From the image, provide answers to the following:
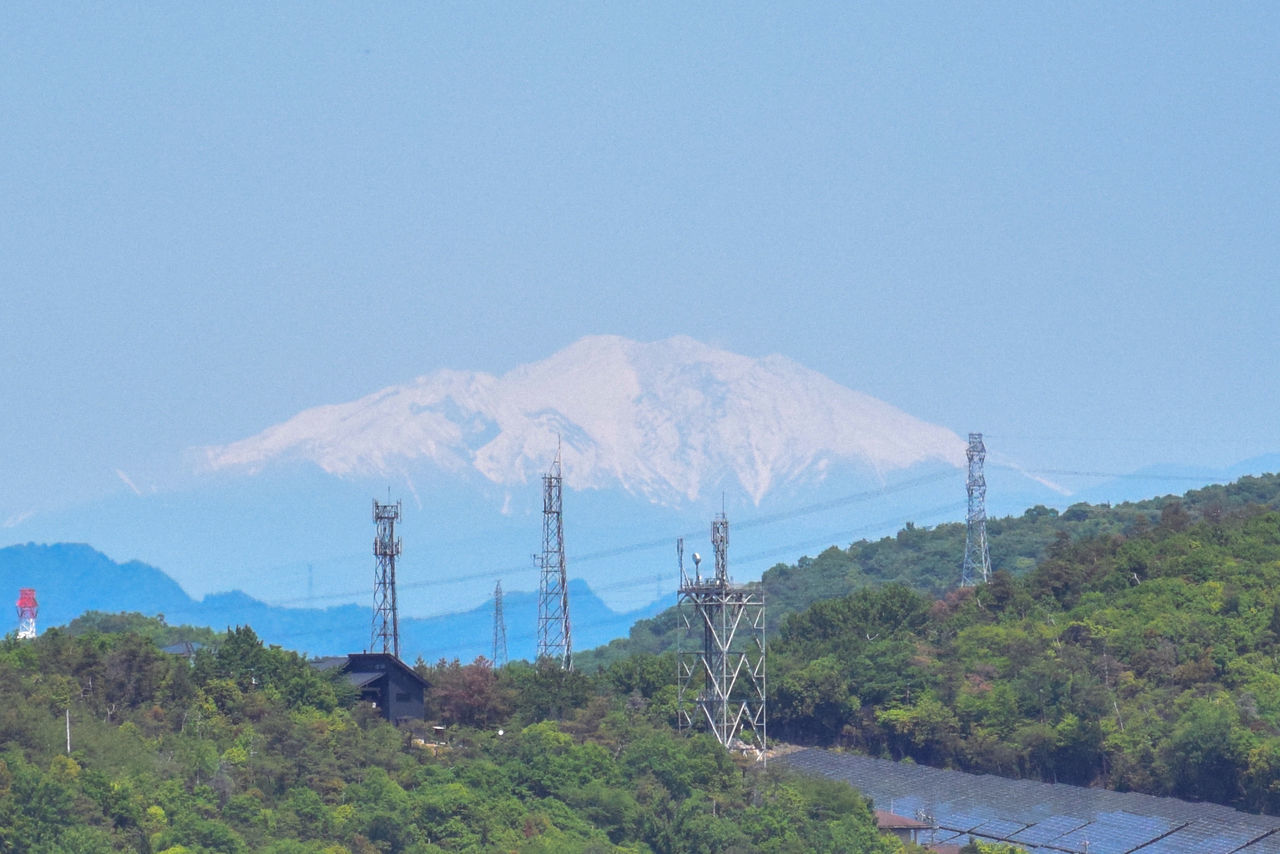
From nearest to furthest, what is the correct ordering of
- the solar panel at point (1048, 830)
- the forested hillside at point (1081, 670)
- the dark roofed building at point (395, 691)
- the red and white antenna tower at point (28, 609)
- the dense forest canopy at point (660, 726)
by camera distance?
the dense forest canopy at point (660, 726), the solar panel at point (1048, 830), the forested hillside at point (1081, 670), the dark roofed building at point (395, 691), the red and white antenna tower at point (28, 609)

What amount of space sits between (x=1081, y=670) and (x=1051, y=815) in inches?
428

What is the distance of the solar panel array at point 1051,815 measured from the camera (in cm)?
5153

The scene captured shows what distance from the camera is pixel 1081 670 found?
65062 millimetres

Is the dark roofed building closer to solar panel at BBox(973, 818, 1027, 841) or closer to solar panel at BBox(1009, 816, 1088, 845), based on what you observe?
solar panel at BBox(973, 818, 1027, 841)

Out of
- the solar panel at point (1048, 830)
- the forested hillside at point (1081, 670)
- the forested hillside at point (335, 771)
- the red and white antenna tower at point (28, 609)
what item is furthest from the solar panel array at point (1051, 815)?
the red and white antenna tower at point (28, 609)

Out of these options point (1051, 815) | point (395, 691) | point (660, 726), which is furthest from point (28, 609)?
point (1051, 815)

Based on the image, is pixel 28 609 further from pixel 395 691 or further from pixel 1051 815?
pixel 1051 815

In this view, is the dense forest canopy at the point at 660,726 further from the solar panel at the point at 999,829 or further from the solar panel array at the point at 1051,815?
the solar panel at the point at 999,829

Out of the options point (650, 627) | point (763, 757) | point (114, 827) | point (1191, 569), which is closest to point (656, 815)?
point (763, 757)

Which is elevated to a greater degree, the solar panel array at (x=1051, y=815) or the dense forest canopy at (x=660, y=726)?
the dense forest canopy at (x=660, y=726)

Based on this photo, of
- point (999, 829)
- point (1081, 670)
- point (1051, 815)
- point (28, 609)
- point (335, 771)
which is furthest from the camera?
point (28, 609)

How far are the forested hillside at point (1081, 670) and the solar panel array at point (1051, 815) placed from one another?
1799 mm

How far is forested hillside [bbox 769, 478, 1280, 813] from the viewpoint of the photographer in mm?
58688

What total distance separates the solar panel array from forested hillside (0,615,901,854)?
10.9 feet
